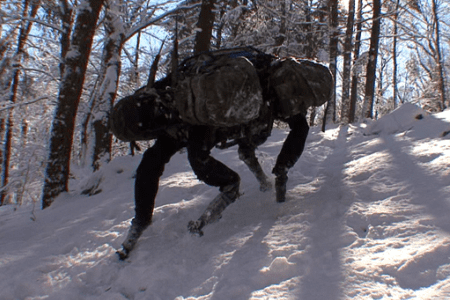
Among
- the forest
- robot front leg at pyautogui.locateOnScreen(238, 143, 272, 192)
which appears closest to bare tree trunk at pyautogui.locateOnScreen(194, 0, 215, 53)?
the forest

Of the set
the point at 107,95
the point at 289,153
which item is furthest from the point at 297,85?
the point at 107,95

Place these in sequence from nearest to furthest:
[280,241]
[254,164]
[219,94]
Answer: [280,241]
[219,94]
[254,164]

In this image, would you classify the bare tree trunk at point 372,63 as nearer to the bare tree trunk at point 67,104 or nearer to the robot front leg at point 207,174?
the bare tree trunk at point 67,104

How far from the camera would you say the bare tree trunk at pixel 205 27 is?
240 inches

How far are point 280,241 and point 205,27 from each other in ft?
16.3

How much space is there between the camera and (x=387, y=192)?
247 cm

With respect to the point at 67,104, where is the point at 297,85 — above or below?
below

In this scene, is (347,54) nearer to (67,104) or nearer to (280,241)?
(67,104)


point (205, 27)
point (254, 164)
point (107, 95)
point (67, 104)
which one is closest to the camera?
point (254, 164)

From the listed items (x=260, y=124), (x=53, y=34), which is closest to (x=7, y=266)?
(x=260, y=124)

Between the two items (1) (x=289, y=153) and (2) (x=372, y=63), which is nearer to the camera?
(1) (x=289, y=153)

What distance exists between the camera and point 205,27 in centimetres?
615

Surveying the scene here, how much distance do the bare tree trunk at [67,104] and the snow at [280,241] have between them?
113cm

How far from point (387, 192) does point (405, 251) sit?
0.93m
